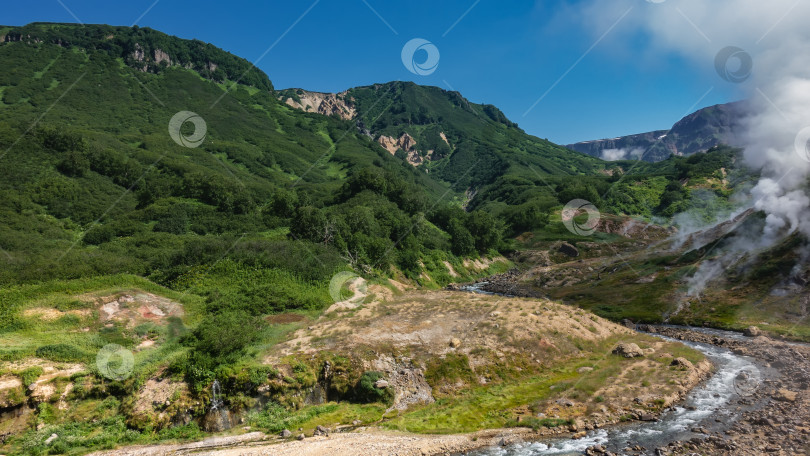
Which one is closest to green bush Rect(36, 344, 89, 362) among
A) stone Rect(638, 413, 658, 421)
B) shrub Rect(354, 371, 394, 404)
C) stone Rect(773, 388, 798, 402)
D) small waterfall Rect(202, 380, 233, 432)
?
small waterfall Rect(202, 380, 233, 432)

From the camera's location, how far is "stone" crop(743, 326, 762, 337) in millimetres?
35291

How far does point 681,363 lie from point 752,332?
1577 cm

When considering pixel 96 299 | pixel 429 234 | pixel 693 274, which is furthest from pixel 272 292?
pixel 693 274

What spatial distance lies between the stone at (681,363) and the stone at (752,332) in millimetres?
14516

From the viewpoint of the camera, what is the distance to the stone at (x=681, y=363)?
26881mm

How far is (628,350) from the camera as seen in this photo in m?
30.6

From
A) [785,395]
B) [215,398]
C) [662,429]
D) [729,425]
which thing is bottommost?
[785,395]

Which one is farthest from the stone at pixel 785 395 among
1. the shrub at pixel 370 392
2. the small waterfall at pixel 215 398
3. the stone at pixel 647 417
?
the small waterfall at pixel 215 398

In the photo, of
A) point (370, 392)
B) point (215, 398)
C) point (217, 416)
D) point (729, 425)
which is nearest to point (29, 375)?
point (215, 398)

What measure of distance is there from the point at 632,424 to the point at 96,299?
4170 centimetres

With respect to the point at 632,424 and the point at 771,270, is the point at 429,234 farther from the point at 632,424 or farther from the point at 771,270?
the point at 632,424

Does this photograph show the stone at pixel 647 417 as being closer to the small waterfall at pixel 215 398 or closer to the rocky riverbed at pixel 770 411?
the rocky riverbed at pixel 770 411

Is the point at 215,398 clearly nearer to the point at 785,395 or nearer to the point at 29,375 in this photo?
the point at 29,375

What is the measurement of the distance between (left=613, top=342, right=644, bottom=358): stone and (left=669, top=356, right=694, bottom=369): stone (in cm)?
287
